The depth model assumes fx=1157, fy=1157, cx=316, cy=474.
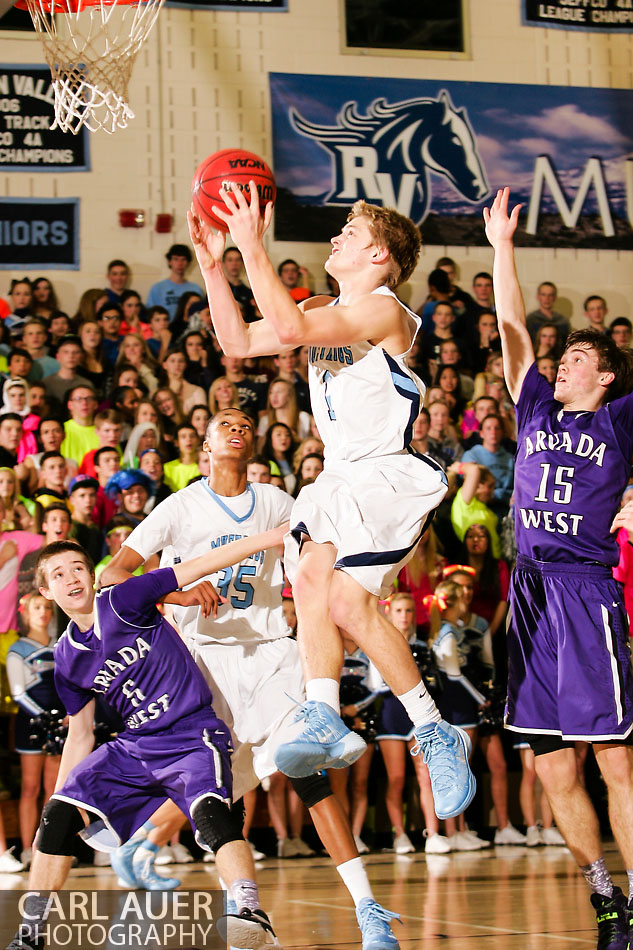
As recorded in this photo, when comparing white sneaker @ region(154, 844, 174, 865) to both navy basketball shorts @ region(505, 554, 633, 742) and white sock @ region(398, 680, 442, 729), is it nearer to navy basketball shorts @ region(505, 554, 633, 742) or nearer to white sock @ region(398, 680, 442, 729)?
navy basketball shorts @ region(505, 554, 633, 742)

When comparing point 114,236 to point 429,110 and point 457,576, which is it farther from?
point 457,576

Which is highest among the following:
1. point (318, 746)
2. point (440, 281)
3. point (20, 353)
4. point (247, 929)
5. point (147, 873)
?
point (440, 281)

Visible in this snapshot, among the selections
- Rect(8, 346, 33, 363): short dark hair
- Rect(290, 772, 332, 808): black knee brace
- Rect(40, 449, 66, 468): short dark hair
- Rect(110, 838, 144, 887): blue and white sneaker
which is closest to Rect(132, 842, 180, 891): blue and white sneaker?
Rect(110, 838, 144, 887): blue and white sneaker

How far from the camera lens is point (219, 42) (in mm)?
13906

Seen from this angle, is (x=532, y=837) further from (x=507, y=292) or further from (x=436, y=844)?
(x=507, y=292)

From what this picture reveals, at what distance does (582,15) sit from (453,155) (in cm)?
268

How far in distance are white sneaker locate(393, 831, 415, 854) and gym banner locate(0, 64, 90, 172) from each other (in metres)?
8.64

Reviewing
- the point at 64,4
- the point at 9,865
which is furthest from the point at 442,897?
the point at 64,4

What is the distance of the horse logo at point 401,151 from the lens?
45.9 ft

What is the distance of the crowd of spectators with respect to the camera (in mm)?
7820

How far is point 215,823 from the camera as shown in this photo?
437 centimetres

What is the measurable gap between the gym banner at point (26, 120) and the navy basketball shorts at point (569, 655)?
9949 mm

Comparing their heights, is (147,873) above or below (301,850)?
above

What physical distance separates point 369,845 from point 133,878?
3.27m
